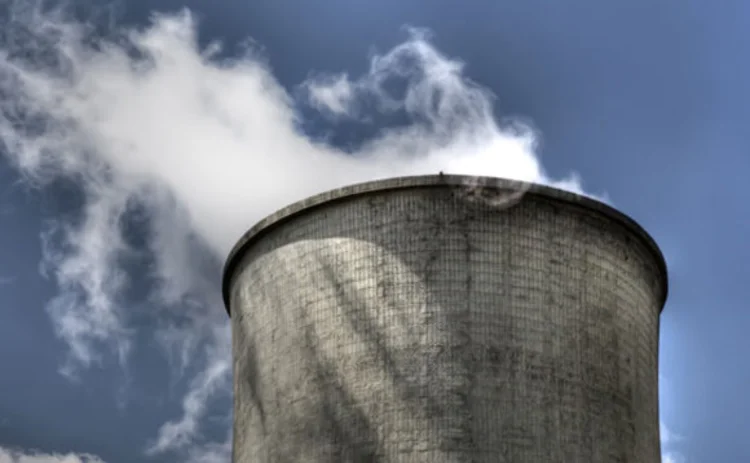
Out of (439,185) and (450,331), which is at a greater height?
(439,185)

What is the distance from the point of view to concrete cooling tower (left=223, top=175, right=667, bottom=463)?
1766 centimetres

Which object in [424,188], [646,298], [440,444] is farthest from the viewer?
[646,298]

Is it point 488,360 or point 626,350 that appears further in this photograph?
point 626,350

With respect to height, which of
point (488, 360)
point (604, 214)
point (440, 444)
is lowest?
point (440, 444)

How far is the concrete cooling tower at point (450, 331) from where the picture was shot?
1766cm

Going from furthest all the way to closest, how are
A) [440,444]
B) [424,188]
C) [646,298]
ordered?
1. [646,298]
2. [424,188]
3. [440,444]

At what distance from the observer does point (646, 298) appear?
65.9 feet

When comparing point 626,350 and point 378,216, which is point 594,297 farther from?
point 378,216

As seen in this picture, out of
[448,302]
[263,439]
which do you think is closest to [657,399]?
[448,302]

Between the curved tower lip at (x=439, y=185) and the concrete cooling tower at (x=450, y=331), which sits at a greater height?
the curved tower lip at (x=439, y=185)

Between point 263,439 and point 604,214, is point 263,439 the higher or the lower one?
the lower one

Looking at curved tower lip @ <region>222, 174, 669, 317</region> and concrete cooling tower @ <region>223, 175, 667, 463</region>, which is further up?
curved tower lip @ <region>222, 174, 669, 317</region>

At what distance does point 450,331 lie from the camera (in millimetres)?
17906

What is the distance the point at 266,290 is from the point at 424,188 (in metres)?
3.23
